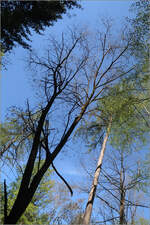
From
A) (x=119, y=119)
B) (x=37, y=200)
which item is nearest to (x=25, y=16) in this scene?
(x=119, y=119)

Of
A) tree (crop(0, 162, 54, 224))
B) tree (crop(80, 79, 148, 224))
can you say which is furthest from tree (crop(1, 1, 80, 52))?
tree (crop(0, 162, 54, 224))

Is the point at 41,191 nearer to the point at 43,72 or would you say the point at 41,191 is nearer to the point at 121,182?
the point at 121,182

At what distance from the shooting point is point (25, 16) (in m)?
3.24

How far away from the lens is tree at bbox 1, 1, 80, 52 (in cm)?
316

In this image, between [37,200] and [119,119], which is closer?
[119,119]

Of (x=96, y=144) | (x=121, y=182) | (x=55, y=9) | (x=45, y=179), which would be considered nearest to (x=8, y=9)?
(x=55, y=9)

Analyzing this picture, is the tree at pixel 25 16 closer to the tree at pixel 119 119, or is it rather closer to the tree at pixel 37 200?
the tree at pixel 119 119

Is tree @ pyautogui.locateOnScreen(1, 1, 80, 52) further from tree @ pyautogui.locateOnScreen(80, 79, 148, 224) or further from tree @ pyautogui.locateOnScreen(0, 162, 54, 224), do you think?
tree @ pyautogui.locateOnScreen(0, 162, 54, 224)

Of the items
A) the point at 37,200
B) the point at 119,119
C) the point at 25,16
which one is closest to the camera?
the point at 25,16

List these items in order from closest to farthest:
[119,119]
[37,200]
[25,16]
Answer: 1. [25,16]
2. [119,119]
3. [37,200]

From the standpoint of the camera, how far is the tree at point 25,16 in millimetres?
3162

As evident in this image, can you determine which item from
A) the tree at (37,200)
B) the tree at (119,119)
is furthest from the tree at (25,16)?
the tree at (37,200)

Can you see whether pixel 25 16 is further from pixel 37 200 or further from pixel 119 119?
pixel 37 200

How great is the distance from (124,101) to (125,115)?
0.57 m
